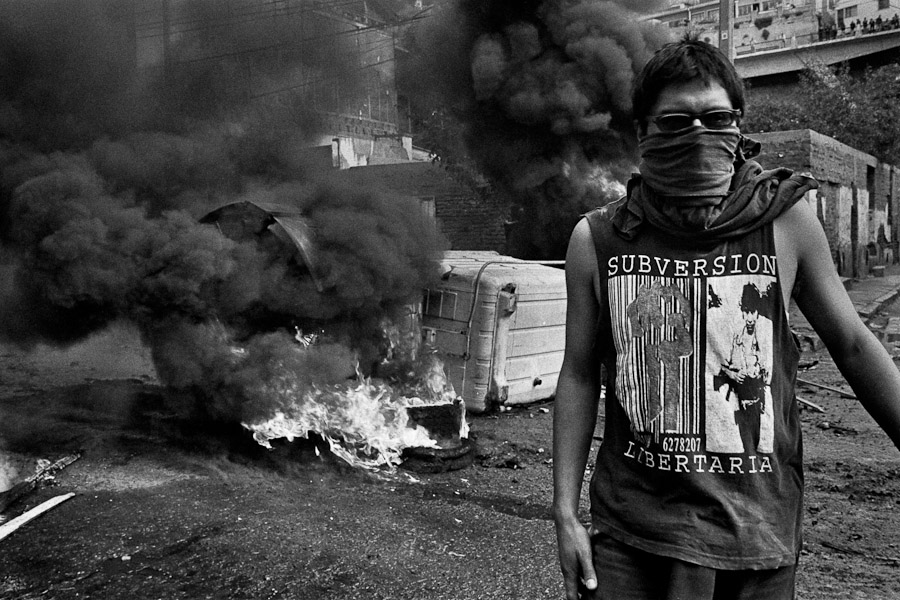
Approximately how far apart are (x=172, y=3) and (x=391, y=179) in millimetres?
8075

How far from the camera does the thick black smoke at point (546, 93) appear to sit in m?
14.6

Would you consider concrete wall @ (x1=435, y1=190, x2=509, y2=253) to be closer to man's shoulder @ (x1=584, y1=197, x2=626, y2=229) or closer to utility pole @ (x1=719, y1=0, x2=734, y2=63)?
utility pole @ (x1=719, y1=0, x2=734, y2=63)

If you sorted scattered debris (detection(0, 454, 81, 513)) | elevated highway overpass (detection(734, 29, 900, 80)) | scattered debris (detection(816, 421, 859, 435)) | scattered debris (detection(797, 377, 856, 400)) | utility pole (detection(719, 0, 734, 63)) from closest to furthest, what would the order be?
scattered debris (detection(0, 454, 81, 513)) → scattered debris (detection(816, 421, 859, 435)) → scattered debris (detection(797, 377, 856, 400)) → utility pole (detection(719, 0, 734, 63)) → elevated highway overpass (detection(734, 29, 900, 80))

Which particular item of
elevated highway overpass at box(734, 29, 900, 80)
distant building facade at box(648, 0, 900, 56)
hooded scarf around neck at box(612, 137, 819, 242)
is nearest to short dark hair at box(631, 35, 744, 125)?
hooded scarf around neck at box(612, 137, 819, 242)

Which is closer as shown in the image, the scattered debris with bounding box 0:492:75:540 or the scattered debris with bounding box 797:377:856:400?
the scattered debris with bounding box 0:492:75:540

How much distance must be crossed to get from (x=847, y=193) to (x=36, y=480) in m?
18.6

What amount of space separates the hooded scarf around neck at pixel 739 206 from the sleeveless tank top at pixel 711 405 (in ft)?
0.07

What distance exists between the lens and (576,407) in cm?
169

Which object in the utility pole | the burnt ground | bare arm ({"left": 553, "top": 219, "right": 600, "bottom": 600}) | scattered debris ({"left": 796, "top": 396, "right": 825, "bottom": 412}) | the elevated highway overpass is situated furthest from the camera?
the elevated highway overpass

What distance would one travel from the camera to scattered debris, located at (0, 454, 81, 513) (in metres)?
4.54

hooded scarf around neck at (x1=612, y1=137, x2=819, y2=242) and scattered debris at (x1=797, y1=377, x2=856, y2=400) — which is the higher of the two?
hooded scarf around neck at (x1=612, y1=137, x2=819, y2=242)

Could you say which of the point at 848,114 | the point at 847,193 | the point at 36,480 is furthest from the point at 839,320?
the point at 848,114

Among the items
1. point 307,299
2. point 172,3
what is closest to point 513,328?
point 307,299

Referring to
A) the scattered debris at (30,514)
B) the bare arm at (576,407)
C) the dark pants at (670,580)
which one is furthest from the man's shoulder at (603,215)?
the scattered debris at (30,514)
